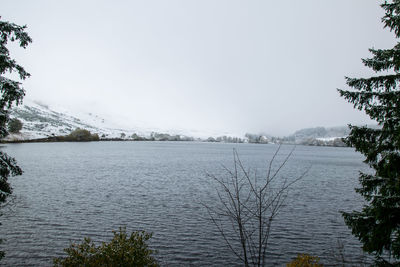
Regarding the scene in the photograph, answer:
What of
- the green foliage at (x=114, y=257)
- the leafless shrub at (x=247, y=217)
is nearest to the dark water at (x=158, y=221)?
the leafless shrub at (x=247, y=217)

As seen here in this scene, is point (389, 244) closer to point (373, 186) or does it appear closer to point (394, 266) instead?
point (394, 266)

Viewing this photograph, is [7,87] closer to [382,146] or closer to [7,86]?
[7,86]

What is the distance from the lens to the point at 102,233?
19.4m

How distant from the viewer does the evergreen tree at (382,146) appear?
827 centimetres

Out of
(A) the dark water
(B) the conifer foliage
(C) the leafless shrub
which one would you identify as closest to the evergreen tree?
(C) the leafless shrub

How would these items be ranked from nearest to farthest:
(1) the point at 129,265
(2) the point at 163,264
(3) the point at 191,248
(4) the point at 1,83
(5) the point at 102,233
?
(4) the point at 1,83
(1) the point at 129,265
(2) the point at 163,264
(3) the point at 191,248
(5) the point at 102,233

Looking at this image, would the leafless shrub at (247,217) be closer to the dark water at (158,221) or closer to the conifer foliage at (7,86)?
the dark water at (158,221)

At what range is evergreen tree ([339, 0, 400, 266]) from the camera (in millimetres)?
8273

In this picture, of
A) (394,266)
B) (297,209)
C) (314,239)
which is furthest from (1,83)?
(297,209)

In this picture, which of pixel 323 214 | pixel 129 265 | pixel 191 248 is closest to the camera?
pixel 129 265

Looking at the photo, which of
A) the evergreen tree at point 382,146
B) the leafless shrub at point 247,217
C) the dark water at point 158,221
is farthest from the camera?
the dark water at point 158,221

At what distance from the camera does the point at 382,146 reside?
8.68 meters

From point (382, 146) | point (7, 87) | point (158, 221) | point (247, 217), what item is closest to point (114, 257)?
point (7, 87)

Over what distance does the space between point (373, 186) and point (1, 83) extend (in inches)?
531
